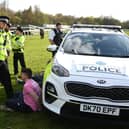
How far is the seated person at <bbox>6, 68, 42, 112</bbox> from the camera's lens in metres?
7.16

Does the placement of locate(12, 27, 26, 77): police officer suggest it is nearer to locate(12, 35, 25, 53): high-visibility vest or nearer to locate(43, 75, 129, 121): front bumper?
locate(12, 35, 25, 53): high-visibility vest

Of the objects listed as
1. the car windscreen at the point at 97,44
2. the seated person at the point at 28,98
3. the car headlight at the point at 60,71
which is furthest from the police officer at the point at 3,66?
the car headlight at the point at 60,71

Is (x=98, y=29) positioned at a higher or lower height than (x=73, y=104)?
Answer: higher

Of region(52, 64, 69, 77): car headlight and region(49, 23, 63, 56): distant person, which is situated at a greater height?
region(52, 64, 69, 77): car headlight

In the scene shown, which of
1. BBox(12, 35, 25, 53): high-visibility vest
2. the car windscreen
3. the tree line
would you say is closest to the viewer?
the car windscreen

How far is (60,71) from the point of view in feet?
21.0

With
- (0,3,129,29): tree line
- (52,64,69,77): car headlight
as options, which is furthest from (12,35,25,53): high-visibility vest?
(0,3,129,29): tree line

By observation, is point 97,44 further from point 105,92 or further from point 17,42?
point 17,42

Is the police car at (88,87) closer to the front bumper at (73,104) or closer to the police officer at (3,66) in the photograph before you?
the front bumper at (73,104)

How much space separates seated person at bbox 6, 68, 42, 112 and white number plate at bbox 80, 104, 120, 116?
1367 millimetres

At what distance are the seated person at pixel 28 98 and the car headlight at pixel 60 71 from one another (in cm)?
79

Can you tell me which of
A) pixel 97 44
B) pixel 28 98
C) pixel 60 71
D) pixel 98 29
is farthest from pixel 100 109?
pixel 98 29

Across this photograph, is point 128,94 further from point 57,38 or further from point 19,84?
point 57,38

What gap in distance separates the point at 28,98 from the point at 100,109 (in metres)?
1.70
